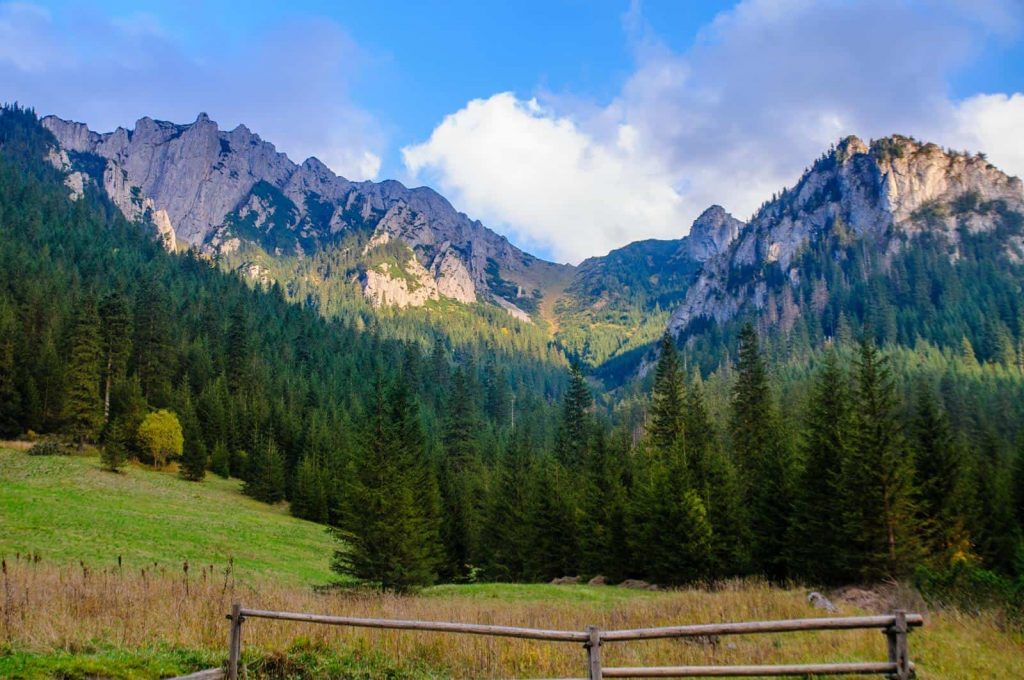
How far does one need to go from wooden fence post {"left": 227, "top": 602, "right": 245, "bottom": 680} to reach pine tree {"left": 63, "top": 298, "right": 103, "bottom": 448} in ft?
210

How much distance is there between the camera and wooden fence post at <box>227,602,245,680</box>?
10.8 m

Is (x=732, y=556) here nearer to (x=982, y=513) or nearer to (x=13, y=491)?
(x=982, y=513)

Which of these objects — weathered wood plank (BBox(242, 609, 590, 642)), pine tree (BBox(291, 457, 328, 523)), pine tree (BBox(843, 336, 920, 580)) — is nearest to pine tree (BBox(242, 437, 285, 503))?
pine tree (BBox(291, 457, 328, 523))

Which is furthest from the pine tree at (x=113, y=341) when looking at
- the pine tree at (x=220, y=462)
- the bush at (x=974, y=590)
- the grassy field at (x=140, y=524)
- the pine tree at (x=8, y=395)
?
the bush at (x=974, y=590)

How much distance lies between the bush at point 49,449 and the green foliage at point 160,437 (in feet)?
25.4

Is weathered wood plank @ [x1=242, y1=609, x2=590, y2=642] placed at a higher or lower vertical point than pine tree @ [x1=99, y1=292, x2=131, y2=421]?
lower

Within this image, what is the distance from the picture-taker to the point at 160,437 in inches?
2586

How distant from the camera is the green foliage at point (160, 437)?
65.4 meters

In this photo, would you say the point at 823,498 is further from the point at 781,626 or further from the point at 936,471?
the point at 781,626

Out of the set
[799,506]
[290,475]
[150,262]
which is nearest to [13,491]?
[290,475]

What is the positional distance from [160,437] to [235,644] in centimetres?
6402

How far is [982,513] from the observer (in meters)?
47.4

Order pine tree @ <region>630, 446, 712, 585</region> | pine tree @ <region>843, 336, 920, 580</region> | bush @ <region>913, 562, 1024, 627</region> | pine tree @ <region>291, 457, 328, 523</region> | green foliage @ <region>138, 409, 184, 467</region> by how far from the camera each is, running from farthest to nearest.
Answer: pine tree @ <region>291, 457, 328, 523</region>, green foliage @ <region>138, 409, 184, 467</region>, pine tree @ <region>630, 446, 712, 585</region>, pine tree @ <region>843, 336, 920, 580</region>, bush @ <region>913, 562, 1024, 627</region>

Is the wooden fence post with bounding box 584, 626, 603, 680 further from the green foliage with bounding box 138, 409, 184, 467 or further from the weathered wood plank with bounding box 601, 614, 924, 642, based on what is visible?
the green foliage with bounding box 138, 409, 184, 467
